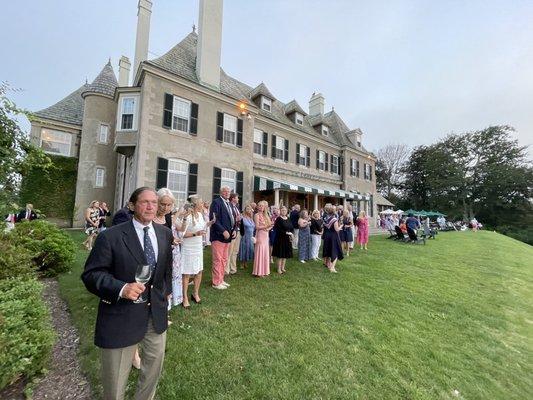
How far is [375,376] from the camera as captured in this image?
324 centimetres

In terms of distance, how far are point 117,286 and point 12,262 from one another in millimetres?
4444

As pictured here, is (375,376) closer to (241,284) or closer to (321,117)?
(241,284)

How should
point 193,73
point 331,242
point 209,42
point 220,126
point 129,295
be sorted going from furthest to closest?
1. point 220,126
2. point 193,73
3. point 209,42
4. point 331,242
5. point 129,295

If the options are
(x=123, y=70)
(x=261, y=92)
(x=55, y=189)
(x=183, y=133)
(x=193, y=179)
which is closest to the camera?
(x=183, y=133)

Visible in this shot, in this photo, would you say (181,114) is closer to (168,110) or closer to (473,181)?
(168,110)

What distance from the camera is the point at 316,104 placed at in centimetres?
2698

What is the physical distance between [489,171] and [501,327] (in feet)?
164

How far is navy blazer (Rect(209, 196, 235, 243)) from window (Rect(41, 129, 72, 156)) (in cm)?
1725

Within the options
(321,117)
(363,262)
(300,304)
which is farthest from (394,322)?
(321,117)

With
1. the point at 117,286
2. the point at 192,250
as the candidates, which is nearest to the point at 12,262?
the point at 192,250

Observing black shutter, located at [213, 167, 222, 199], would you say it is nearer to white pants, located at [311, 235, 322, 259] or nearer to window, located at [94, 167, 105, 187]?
white pants, located at [311, 235, 322, 259]

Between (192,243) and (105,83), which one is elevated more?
(105,83)

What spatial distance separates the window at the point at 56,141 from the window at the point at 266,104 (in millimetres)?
13344

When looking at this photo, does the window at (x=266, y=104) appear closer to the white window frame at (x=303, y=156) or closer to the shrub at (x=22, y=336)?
the white window frame at (x=303, y=156)
